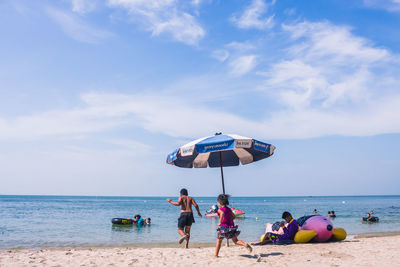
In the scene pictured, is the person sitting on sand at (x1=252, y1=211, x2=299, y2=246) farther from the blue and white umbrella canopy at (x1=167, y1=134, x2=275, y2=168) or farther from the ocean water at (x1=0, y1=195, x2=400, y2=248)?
the ocean water at (x1=0, y1=195, x2=400, y2=248)

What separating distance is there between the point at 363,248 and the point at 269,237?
8.33 ft

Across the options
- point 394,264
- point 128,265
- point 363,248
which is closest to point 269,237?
point 363,248

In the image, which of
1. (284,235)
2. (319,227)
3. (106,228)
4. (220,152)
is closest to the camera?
(284,235)

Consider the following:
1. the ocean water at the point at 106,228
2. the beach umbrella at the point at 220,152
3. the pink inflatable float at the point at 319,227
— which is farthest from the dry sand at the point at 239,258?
the ocean water at the point at 106,228

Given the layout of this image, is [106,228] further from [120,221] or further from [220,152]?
[220,152]

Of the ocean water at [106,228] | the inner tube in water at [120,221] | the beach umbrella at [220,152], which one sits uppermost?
the beach umbrella at [220,152]

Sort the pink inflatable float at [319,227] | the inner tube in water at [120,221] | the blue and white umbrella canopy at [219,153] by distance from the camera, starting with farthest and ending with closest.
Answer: the inner tube in water at [120,221]
the pink inflatable float at [319,227]
the blue and white umbrella canopy at [219,153]

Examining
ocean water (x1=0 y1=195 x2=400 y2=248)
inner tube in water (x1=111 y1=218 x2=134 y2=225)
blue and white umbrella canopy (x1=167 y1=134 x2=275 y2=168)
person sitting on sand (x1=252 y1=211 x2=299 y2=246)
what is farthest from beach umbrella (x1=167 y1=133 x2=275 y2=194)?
inner tube in water (x1=111 y1=218 x2=134 y2=225)

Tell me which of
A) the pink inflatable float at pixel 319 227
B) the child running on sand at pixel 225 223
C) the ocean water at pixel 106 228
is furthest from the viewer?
the ocean water at pixel 106 228

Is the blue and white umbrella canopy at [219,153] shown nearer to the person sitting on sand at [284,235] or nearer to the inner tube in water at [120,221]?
the person sitting on sand at [284,235]

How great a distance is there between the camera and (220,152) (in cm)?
977

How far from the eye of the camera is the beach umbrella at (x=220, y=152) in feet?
25.8

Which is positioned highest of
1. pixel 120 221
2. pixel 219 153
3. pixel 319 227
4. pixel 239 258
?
pixel 219 153

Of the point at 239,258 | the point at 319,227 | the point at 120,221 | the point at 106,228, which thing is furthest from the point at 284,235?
the point at 106,228
